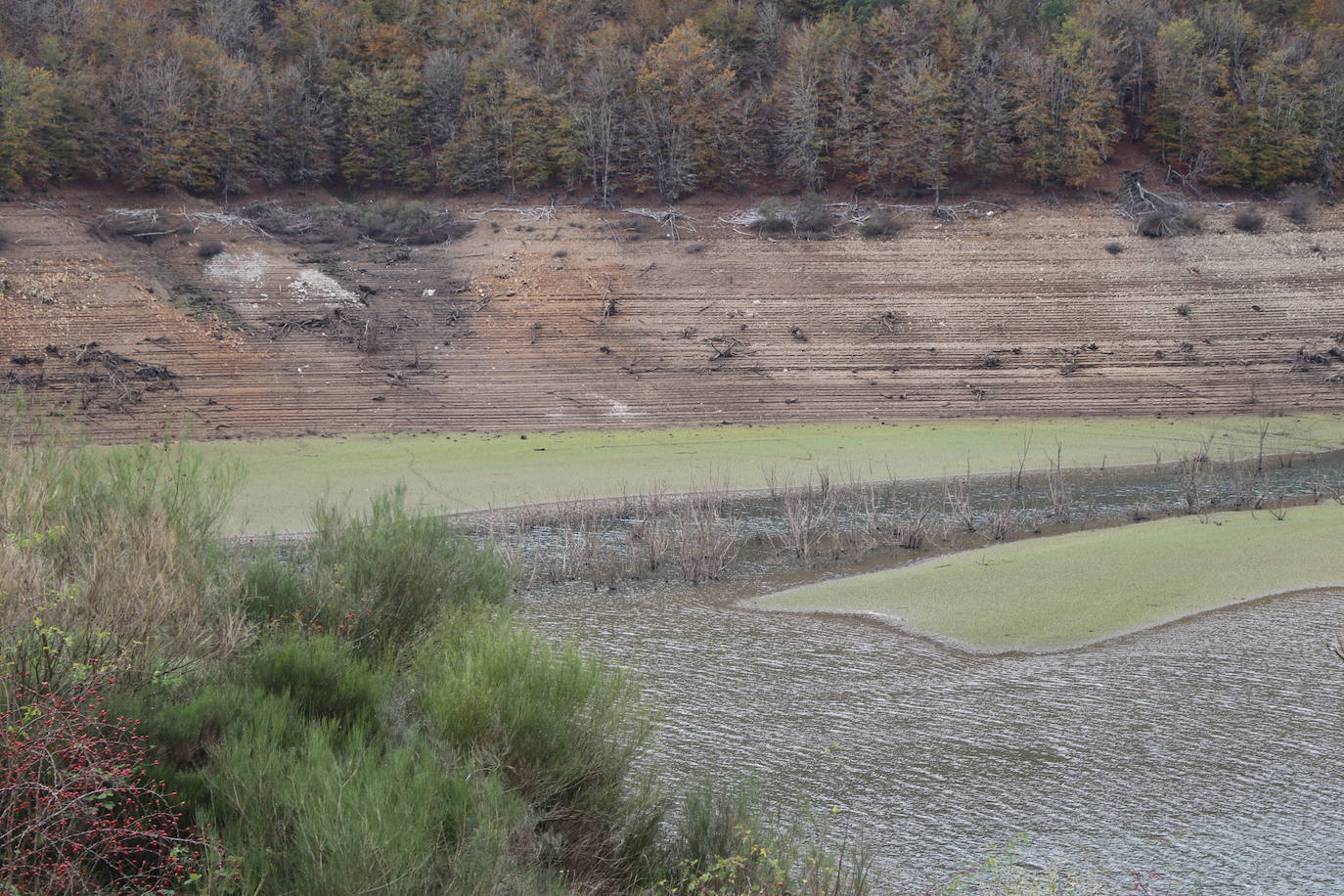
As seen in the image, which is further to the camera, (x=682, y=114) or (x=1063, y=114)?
(x=682, y=114)

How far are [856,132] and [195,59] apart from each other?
2597cm

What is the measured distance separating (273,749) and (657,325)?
30.9 m

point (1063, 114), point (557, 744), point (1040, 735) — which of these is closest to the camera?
point (557, 744)

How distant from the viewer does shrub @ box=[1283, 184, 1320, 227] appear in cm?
4194

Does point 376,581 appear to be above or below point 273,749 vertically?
below

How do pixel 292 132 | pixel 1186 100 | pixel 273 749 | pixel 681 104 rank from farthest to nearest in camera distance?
pixel 1186 100
pixel 681 104
pixel 292 132
pixel 273 749

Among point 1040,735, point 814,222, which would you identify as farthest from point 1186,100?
point 1040,735

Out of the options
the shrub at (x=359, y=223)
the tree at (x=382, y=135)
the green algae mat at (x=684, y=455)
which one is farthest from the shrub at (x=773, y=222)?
the tree at (x=382, y=135)

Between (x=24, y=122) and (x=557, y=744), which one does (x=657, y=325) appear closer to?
(x=24, y=122)

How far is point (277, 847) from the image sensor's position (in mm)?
5191

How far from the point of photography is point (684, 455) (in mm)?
26250

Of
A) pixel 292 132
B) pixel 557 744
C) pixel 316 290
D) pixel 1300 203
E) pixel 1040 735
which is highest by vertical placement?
pixel 292 132

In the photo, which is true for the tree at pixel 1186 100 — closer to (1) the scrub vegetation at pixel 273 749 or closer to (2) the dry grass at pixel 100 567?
(1) the scrub vegetation at pixel 273 749

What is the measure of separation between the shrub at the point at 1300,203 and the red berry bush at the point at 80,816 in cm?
4530
